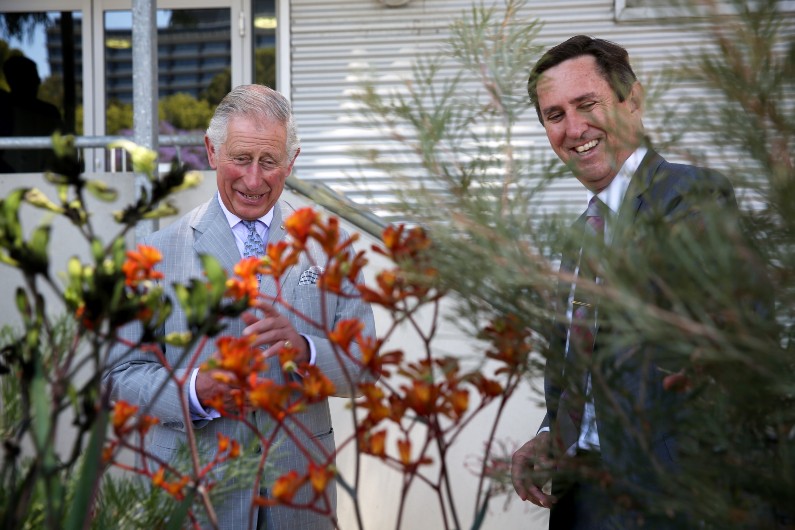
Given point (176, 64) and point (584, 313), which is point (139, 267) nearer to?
point (584, 313)

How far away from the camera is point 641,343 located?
2.72 feet

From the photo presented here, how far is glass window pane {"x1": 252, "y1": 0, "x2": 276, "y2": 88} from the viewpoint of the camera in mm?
7078

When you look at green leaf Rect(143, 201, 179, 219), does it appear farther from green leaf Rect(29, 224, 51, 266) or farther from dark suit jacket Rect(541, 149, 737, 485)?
dark suit jacket Rect(541, 149, 737, 485)

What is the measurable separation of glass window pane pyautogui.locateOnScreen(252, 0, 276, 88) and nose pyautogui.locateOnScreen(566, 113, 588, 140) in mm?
5820

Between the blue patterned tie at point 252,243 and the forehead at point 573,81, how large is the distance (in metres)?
1.17

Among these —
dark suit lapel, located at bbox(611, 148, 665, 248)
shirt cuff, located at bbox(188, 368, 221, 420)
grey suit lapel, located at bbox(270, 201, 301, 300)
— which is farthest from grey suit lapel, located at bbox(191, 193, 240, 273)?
dark suit lapel, located at bbox(611, 148, 665, 248)

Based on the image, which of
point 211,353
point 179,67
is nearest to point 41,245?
point 211,353

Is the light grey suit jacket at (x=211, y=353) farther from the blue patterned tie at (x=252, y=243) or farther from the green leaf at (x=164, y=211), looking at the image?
the green leaf at (x=164, y=211)

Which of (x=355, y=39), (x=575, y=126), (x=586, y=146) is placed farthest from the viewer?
(x=355, y=39)

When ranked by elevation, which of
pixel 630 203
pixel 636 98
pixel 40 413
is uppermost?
pixel 636 98

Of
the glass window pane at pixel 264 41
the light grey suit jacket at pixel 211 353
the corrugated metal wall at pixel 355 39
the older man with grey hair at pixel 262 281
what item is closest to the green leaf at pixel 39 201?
the light grey suit jacket at pixel 211 353

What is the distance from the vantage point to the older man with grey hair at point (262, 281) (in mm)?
2238

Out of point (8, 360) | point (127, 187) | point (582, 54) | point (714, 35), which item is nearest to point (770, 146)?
point (714, 35)

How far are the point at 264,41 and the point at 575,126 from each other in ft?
19.7
